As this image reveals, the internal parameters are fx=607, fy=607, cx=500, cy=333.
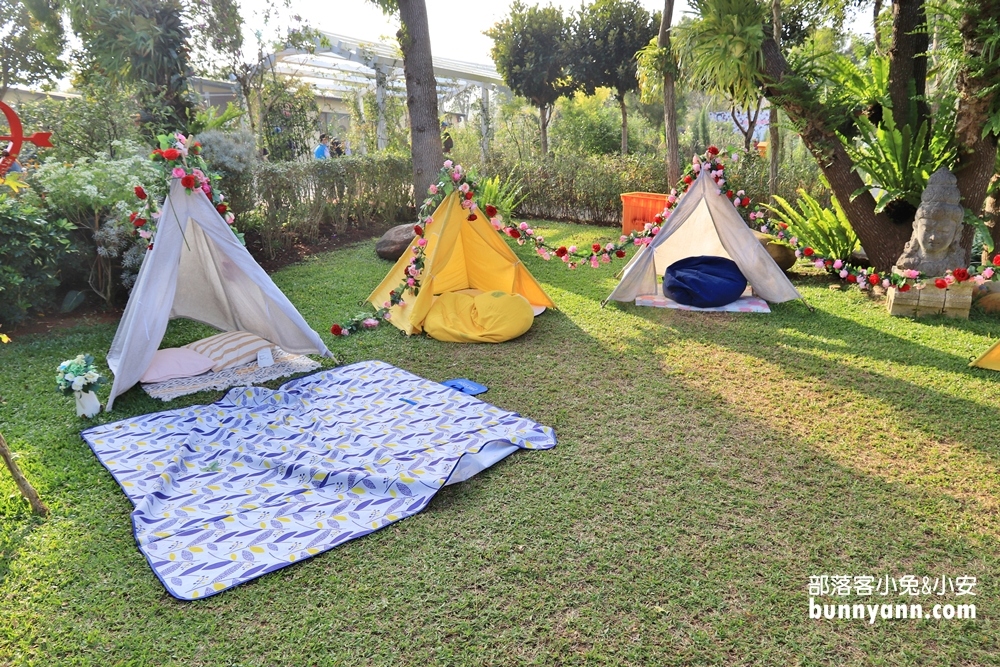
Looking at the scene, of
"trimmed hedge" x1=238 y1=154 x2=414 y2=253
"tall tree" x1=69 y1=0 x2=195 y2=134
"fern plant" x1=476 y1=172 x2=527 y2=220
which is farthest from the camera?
"fern plant" x1=476 y1=172 x2=527 y2=220

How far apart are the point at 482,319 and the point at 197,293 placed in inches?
102

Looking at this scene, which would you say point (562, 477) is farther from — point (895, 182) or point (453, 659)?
point (895, 182)

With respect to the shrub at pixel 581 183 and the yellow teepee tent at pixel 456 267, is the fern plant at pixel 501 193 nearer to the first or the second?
the shrub at pixel 581 183

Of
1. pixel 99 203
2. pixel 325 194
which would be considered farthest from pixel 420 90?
pixel 99 203

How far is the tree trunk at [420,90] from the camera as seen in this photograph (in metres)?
8.41

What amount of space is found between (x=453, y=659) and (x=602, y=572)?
758 mm

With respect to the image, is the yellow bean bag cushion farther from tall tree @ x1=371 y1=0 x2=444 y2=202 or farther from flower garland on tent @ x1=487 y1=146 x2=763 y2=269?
tall tree @ x1=371 y1=0 x2=444 y2=202

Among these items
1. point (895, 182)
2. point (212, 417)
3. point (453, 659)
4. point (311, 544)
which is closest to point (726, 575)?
point (453, 659)

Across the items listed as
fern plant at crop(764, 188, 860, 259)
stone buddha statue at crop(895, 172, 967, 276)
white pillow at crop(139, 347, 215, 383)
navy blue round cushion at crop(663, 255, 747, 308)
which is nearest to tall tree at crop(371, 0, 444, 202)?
navy blue round cushion at crop(663, 255, 747, 308)

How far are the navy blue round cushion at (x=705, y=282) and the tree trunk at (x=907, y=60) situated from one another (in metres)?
2.53

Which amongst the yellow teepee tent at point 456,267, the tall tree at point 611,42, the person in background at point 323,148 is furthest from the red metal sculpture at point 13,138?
the tall tree at point 611,42

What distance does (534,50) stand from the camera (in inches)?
517

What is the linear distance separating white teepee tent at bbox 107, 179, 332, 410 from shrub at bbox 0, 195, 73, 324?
1.43 m

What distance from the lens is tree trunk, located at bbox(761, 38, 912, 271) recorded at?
630 cm
